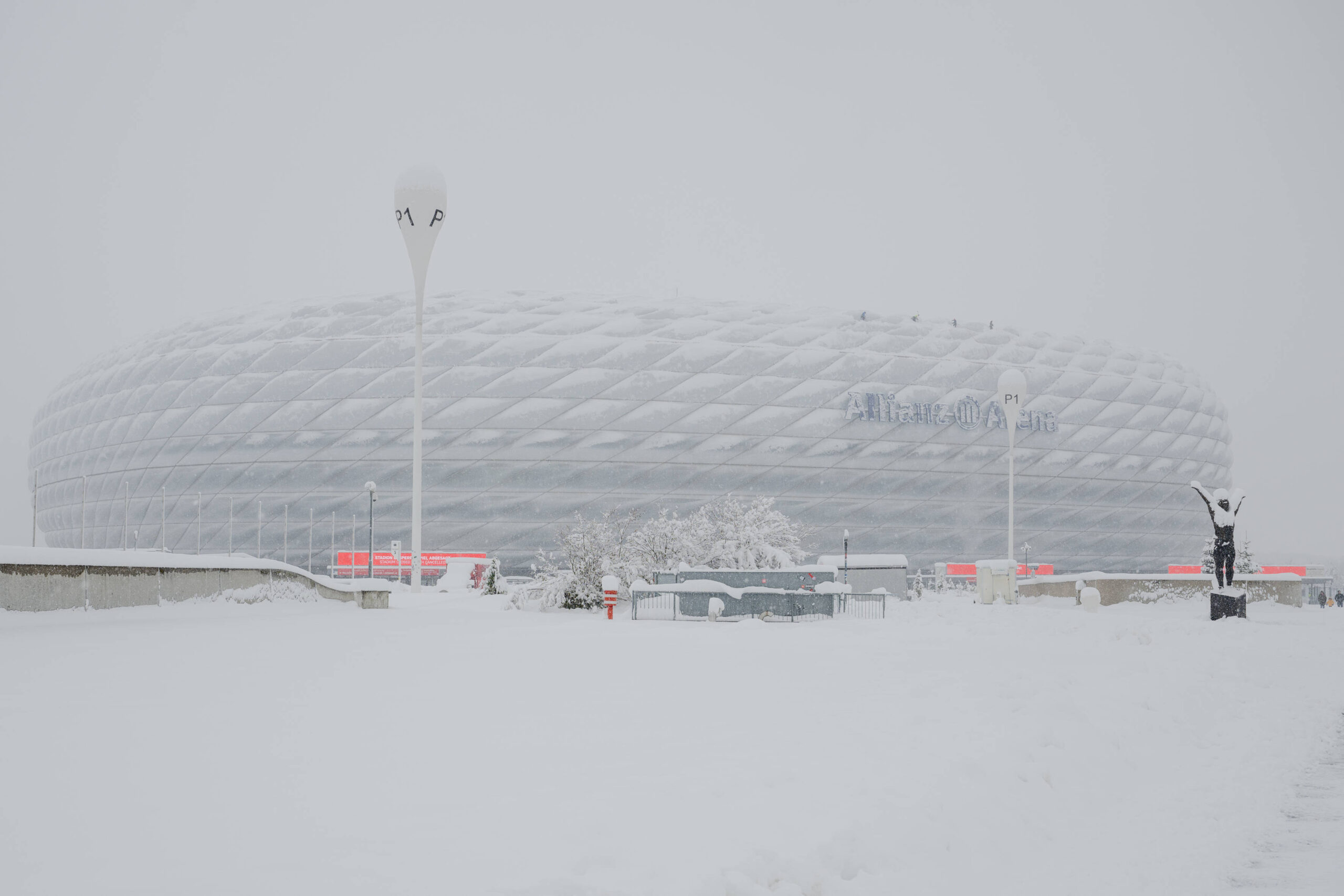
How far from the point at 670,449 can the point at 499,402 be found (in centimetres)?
980

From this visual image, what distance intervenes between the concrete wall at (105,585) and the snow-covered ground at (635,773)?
0.42m

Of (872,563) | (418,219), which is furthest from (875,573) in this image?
(418,219)

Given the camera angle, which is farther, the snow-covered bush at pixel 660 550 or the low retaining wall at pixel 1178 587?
the low retaining wall at pixel 1178 587

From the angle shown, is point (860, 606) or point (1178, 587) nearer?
point (860, 606)

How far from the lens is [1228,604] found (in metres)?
24.2

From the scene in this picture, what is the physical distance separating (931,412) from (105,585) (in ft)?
177

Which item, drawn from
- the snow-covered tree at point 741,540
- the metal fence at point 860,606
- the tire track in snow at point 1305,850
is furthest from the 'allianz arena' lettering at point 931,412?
the tire track in snow at point 1305,850

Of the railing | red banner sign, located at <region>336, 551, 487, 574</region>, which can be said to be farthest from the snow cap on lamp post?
red banner sign, located at <region>336, 551, 487, 574</region>

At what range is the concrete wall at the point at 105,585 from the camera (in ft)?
37.3

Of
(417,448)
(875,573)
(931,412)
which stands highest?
(931,412)

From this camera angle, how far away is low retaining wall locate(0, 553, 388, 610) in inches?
448

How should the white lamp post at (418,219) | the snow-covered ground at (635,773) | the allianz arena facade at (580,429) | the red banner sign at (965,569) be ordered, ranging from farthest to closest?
the red banner sign at (965,569)
the allianz arena facade at (580,429)
the white lamp post at (418,219)
the snow-covered ground at (635,773)

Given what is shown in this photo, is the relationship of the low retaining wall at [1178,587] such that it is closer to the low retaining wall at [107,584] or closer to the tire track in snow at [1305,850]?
the low retaining wall at [107,584]

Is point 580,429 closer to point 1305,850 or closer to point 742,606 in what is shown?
Result: point 742,606
